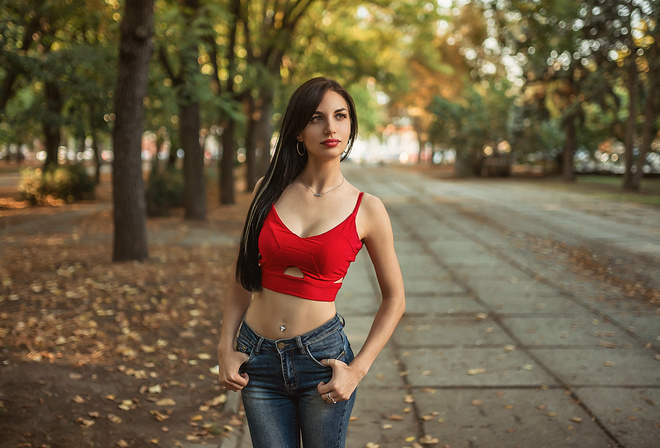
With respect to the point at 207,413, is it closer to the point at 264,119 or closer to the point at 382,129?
the point at 264,119

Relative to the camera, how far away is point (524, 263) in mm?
9688

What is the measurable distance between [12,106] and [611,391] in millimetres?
31933

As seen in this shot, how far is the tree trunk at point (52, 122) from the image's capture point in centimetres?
1562

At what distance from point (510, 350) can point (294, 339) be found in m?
4.07

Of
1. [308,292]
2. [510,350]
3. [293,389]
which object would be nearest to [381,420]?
[510,350]

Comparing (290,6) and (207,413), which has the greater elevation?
(290,6)

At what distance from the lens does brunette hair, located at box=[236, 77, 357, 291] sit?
2.06m

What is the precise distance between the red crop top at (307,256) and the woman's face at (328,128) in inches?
9.2

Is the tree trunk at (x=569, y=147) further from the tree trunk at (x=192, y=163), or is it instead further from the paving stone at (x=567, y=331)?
the paving stone at (x=567, y=331)

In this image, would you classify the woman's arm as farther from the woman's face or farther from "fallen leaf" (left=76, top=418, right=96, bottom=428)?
"fallen leaf" (left=76, top=418, right=96, bottom=428)

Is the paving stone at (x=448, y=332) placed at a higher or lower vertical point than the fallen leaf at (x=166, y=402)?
higher

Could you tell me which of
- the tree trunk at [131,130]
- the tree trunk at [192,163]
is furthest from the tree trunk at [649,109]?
the tree trunk at [131,130]

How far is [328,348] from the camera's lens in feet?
6.72

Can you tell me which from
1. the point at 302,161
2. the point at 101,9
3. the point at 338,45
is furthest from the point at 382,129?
the point at 302,161
